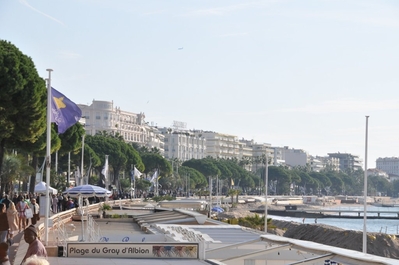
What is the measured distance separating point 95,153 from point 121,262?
93555mm

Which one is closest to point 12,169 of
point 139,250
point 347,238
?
point 347,238

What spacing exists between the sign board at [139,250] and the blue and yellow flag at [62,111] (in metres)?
6.25

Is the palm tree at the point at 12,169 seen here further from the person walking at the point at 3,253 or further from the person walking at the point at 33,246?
the person walking at the point at 33,246

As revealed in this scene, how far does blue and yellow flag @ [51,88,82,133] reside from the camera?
79.8ft

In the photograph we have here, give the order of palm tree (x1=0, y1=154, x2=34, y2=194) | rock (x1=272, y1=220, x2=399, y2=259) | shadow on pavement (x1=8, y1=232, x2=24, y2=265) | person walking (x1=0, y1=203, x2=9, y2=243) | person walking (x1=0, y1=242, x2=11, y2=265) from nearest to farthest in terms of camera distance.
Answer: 1. person walking (x1=0, y1=242, x2=11, y2=265)
2. person walking (x1=0, y1=203, x2=9, y2=243)
3. shadow on pavement (x1=8, y1=232, x2=24, y2=265)
4. rock (x1=272, y1=220, x2=399, y2=259)
5. palm tree (x1=0, y1=154, x2=34, y2=194)

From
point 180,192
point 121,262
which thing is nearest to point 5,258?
point 121,262

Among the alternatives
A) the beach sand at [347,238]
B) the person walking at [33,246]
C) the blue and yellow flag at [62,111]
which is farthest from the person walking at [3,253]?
the beach sand at [347,238]

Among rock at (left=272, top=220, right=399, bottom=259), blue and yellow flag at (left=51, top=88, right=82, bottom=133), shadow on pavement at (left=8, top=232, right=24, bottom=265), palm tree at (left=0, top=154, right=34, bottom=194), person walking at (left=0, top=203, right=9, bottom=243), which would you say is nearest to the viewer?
person walking at (left=0, top=203, right=9, bottom=243)

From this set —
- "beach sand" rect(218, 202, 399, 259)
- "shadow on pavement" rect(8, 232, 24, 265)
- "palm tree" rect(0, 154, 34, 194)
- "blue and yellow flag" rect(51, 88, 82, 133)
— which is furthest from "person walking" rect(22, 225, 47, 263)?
"palm tree" rect(0, 154, 34, 194)

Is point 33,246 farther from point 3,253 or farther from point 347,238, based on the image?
point 347,238

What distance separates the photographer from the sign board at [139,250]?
18656mm

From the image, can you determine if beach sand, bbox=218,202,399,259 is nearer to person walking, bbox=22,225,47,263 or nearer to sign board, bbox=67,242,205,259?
sign board, bbox=67,242,205,259

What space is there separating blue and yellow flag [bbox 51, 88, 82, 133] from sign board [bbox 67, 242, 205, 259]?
20.5 feet

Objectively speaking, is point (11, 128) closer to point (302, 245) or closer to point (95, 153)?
point (302, 245)
